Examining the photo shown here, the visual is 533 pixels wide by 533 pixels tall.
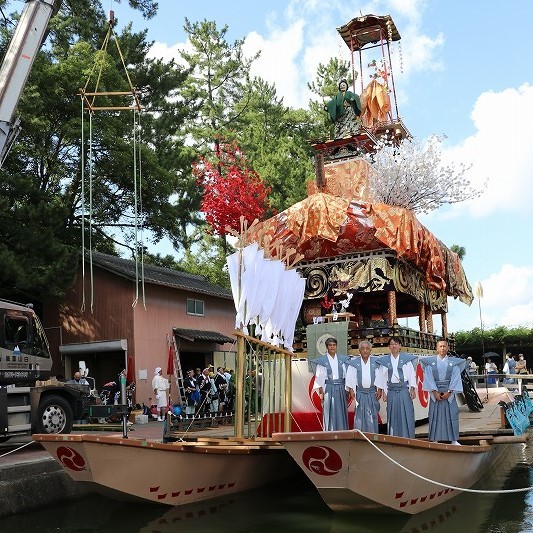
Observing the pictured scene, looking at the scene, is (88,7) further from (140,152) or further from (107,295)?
(107,295)

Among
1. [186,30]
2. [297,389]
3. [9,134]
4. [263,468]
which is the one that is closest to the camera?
[263,468]

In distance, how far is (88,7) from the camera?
71.1ft

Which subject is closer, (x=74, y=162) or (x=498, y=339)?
(x=74, y=162)

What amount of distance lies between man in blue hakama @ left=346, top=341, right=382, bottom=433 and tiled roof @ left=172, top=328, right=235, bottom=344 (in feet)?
42.3

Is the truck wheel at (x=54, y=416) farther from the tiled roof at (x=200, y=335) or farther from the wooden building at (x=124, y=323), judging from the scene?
the tiled roof at (x=200, y=335)

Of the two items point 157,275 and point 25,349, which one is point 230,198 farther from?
point 25,349

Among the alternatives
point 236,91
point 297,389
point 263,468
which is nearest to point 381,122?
point 297,389

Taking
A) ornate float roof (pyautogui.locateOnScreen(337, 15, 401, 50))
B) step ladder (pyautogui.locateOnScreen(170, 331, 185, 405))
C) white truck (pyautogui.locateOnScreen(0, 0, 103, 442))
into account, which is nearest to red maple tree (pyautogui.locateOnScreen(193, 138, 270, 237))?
step ladder (pyautogui.locateOnScreen(170, 331, 185, 405))

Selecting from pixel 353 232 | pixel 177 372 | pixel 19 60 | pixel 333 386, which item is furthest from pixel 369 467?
pixel 177 372

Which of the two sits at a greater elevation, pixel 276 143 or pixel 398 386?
pixel 276 143

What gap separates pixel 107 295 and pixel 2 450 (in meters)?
9.42

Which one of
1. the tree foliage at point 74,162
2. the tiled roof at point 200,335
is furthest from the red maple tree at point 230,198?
the tiled roof at point 200,335

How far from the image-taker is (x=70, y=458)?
8.79 metres

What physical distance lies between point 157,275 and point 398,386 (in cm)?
1461
